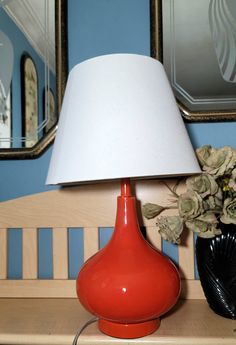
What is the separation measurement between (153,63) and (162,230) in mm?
337

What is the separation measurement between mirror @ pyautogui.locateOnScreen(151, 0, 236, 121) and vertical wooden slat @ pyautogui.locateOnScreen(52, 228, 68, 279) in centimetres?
45

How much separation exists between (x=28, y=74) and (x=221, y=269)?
0.70 m

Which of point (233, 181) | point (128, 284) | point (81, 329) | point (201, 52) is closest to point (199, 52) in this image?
point (201, 52)

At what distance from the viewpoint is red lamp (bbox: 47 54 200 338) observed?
1.60 ft

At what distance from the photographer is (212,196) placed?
24.8 inches

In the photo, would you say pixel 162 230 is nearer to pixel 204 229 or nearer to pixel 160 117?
pixel 204 229

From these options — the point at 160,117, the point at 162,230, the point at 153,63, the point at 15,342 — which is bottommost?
the point at 15,342

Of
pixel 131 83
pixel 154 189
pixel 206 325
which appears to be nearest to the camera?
pixel 131 83

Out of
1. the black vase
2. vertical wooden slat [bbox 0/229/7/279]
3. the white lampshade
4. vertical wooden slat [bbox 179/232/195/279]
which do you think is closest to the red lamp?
the white lampshade

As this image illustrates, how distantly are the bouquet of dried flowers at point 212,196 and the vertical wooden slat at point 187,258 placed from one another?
0.16m

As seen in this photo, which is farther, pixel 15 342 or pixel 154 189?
pixel 154 189

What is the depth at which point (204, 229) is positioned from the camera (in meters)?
0.62

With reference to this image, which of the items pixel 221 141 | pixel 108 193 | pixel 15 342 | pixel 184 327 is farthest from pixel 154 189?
pixel 15 342

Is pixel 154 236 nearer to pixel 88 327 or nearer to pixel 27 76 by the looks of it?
pixel 88 327
